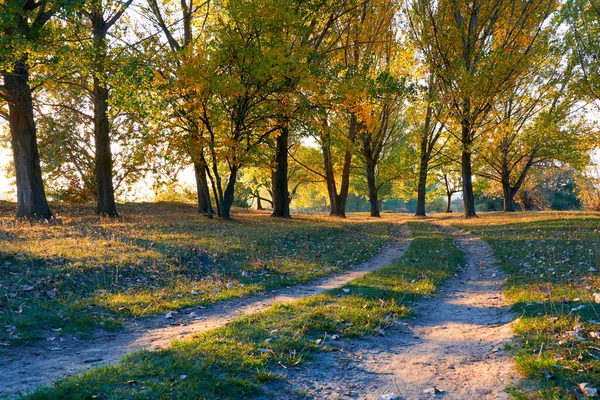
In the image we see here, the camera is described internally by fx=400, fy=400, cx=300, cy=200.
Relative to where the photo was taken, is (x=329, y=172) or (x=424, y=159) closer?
(x=329, y=172)

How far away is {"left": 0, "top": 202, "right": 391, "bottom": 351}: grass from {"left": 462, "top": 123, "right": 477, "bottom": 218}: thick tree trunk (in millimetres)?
12253

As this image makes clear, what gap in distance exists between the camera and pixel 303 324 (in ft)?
19.0

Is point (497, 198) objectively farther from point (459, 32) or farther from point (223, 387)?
point (223, 387)

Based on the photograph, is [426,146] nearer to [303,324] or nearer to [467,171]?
[467,171]

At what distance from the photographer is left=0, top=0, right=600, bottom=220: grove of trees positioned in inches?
561

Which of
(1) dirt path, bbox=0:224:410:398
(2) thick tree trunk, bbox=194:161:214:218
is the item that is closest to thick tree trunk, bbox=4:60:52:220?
(2) thick tree trunk, bbox=194:161:214:218

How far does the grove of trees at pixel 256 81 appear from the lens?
1426 cm

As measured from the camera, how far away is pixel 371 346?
5.36m

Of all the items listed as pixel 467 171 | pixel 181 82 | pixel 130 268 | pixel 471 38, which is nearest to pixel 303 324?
pixel 130 268

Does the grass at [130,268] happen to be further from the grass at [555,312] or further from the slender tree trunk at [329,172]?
the slender tree trunk at [329,172]

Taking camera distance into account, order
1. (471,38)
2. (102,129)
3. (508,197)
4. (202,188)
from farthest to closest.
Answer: (508,197) < (202,188) < (471,38) < (102,129)

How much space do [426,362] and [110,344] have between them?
13.8 feet

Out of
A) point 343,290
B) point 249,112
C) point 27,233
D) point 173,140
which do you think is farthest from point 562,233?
point 27,233

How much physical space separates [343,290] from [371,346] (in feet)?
8.96
